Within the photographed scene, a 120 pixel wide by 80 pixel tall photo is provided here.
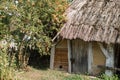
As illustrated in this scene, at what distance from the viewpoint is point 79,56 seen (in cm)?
1598

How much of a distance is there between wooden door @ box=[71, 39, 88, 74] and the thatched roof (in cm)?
90

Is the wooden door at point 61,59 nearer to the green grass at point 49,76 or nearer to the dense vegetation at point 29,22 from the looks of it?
the green grass at point 49,76

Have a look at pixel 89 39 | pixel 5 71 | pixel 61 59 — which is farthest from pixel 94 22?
pixel 5 71

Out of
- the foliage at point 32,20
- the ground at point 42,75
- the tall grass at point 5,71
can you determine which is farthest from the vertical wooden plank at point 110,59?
the tall grass at point 5,71

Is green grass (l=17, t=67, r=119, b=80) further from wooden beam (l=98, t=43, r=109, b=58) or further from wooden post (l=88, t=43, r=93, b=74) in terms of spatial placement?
wooden beam (l=98, t=43, r=109, b=58)

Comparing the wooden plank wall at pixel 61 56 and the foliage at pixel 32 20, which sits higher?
the foliage at pixel 32 20

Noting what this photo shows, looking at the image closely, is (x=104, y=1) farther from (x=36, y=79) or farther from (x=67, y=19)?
(x=36, y=79)

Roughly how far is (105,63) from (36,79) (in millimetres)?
3358

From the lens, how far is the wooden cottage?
14.6 m

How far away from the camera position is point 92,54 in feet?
50.6

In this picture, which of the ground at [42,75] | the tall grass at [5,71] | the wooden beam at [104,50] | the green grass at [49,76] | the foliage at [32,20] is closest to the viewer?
the tall grass at [5,71]

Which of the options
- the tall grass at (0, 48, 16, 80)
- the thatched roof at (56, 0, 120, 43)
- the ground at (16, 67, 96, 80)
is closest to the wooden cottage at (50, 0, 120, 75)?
the thatched roof at (56, 0, 120, 43)

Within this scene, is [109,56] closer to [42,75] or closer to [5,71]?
[42,75]

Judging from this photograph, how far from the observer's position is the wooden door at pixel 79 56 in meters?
15.7
